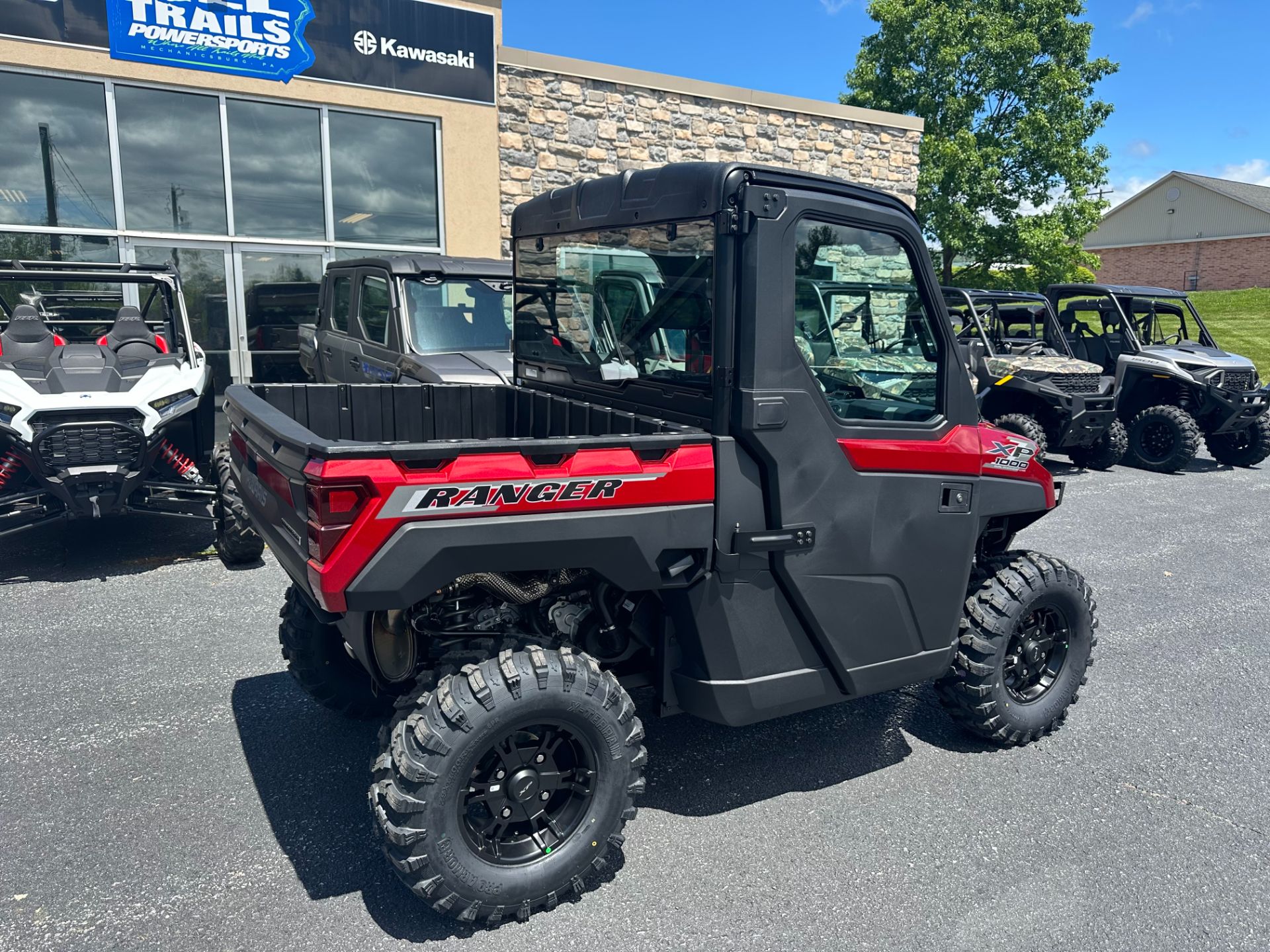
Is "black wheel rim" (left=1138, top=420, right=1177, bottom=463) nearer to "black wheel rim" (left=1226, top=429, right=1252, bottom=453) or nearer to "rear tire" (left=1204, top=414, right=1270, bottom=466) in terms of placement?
"rear tire" (left=1204, top=414, right=1270, bottom=466)

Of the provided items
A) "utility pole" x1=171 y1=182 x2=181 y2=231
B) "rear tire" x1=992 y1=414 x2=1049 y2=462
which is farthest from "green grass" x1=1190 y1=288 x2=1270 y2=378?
"utility pole" x1=171 y1=182 x2=181 y2=231

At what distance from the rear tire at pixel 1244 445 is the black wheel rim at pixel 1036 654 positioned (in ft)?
30.7

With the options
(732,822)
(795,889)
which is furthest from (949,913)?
(732,822)

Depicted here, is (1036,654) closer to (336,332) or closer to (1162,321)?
(336,332)

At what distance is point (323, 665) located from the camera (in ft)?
12.6

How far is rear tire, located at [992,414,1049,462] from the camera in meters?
10.3

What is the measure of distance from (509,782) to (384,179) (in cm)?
1005

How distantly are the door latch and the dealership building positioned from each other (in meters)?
9.26

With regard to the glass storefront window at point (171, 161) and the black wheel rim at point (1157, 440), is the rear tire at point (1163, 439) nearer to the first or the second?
the black wheel rim at point (1157, 440)

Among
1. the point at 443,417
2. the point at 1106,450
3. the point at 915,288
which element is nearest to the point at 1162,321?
the point at 1106,450

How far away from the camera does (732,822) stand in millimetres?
3332

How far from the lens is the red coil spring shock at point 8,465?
5.90m

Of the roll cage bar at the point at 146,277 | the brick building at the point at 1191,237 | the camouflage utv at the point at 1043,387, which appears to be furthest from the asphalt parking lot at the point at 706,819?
the brick building at the point at 1191,237

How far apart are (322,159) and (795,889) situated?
10.3 m
